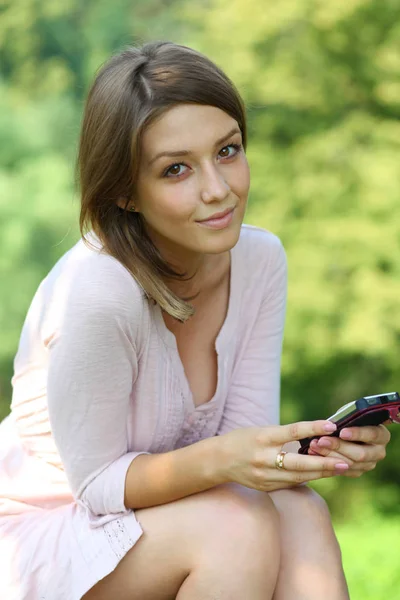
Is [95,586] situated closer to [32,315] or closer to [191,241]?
[32,315]

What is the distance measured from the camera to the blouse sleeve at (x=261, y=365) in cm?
213

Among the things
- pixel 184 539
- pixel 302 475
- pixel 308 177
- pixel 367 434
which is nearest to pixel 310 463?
pixel 302 475

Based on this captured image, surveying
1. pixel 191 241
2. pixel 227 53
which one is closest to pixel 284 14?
pixel 227 53

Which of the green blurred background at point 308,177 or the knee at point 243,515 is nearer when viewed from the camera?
the knee at point 243,515

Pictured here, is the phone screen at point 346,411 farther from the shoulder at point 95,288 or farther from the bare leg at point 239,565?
the shoulder at point 95,288

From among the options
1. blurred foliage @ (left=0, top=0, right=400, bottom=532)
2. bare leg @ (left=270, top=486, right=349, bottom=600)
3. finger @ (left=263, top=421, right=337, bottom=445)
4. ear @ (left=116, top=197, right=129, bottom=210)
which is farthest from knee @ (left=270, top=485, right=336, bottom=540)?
blurred foliage @ (left=0, top=0, right=400, bottom=532)

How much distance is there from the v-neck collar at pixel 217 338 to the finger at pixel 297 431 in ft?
1.00

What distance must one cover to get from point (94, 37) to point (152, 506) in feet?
12.1

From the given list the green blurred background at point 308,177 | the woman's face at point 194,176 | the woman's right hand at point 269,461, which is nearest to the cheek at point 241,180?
the woman's face at point 194,176

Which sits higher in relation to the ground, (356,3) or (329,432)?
(356,3)

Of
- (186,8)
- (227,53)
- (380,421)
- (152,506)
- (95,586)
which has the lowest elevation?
(95,586)

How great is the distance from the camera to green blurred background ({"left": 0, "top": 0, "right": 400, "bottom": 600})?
4.31 meters

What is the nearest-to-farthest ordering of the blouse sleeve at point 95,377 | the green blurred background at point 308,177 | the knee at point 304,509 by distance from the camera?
the blouse sleeve at point 95,377 → the knee at point 304,509 → the green blurred background at point 308,177

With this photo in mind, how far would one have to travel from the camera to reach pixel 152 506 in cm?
180
